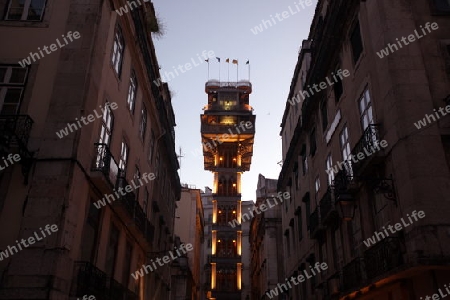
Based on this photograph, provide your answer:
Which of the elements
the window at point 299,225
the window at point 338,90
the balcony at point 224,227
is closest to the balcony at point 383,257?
the window at point 338,90

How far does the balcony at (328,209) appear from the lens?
60.4 feet

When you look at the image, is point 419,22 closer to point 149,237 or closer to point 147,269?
point 149,237

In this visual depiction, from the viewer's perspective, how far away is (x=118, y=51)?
18172 millimetres

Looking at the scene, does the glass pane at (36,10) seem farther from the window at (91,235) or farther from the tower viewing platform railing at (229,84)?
the tower viewing platform railing at (229,84)

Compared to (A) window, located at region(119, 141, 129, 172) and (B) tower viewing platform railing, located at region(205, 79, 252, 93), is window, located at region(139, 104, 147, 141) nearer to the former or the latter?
(A) window, located at region(119, 141, 129, 172)

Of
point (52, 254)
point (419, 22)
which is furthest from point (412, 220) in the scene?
point (52, 254)

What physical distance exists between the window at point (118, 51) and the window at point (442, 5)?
37.8 feet

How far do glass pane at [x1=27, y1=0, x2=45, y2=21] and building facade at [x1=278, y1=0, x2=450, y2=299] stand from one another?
36.7 feet

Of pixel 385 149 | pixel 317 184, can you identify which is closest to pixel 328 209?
pixel 317 184

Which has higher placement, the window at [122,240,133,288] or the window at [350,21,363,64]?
the window at [350,21,363,64]

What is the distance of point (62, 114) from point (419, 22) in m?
11.7

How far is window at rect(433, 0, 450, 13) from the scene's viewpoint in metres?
14.6

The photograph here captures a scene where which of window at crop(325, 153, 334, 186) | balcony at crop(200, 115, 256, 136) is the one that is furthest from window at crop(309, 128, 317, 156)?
balcony at crop(200, 115, 256, 136)

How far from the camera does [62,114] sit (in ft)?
44.7
